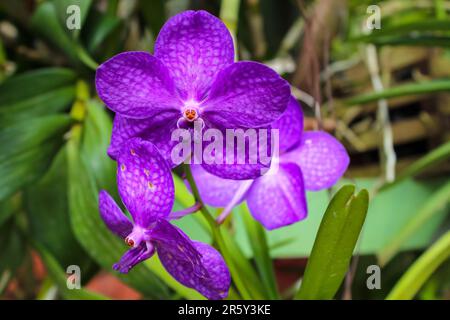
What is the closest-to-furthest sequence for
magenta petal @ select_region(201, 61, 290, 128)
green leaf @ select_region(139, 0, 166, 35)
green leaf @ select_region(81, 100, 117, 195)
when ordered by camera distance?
magenta petal @ select_region(201, 61, 290, 128) → green leaf @ select_region(81, 100, 117, 195) → green leaf @ select_region(139, 0, 166, 35)

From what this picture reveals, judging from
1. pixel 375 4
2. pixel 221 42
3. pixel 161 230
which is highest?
pixel 375 4

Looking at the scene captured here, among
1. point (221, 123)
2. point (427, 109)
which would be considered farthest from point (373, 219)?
point (221, 123)

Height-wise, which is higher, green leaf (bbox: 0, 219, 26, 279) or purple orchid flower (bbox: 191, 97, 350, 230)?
purple orchid flower (bbox: 191, 97, 350, 230)

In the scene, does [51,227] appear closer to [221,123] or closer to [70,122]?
[70,122]

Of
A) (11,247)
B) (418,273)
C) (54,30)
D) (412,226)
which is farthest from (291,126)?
Result: (11,247)

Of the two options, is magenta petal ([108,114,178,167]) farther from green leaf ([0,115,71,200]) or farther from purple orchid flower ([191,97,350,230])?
green leaf ([0,115,71,200])

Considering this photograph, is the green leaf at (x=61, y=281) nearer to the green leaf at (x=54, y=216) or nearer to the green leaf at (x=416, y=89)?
the green leaf at (x=54, y=216)

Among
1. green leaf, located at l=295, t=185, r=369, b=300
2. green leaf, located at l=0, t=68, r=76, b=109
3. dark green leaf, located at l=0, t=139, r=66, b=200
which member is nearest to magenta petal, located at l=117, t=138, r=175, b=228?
green leaf, located at l=295, t=185, r=369, b=300
